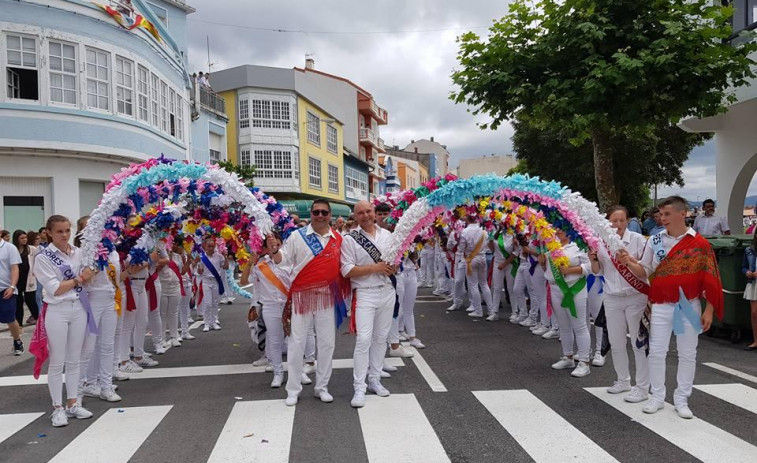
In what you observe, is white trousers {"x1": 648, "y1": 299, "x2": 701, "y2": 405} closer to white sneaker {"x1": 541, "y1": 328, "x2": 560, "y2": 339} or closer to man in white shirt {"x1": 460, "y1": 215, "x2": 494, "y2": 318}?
white sneaker {"x1": 541, "y1": 328, "x2": 560, "y2": 339}

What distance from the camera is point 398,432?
4691 millimetres

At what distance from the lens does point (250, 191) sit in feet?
20.6

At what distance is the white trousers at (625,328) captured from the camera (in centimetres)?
538

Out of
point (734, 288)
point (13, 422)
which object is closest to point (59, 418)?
point (13, 422)

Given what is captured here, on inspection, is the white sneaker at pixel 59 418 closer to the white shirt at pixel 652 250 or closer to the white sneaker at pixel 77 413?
Result: the white sneaker at pixel 77 413

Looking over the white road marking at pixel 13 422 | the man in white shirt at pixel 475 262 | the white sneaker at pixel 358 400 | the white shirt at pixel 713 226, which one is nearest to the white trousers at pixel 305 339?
the white sneaker at pixel 358 400

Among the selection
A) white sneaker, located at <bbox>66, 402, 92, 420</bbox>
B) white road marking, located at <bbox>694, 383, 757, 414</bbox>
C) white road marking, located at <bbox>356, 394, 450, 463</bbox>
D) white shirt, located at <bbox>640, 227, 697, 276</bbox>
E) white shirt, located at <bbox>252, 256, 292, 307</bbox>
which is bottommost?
white road marking, located at <bbox>694, 383, 757, 414</bbox>

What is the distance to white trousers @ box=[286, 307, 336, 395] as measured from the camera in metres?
5.59

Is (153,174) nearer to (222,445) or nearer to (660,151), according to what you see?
(222,445)

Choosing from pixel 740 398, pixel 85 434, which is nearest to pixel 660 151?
pixel 740 398

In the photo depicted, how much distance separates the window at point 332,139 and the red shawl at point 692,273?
36.8 meters

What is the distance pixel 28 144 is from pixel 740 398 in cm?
1657

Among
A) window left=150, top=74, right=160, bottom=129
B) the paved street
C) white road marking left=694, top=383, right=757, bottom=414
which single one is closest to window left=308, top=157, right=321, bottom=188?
window left=150, top=74, right=160, bottom=129

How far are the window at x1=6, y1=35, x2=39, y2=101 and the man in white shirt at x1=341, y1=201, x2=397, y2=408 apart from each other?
13.7 metres
